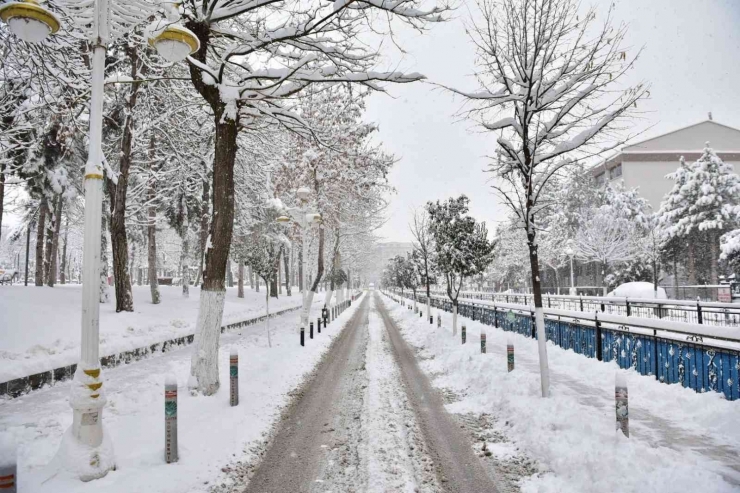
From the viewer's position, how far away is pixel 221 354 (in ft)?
41.6

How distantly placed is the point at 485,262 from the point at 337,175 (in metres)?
9.03

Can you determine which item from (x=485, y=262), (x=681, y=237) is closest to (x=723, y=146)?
(x=681, y=237)

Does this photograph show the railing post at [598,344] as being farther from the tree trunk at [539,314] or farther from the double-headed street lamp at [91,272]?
the double-headed street lamp at [91,272]

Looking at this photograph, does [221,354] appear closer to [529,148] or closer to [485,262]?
[529,148]

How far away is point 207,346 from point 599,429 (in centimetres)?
664

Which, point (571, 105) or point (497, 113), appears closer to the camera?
point (571, 105)

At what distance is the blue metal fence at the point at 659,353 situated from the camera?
7137 mm

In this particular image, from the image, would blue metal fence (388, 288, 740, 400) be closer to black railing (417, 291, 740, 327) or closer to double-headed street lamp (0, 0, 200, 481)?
black railing (417, 291, 740, 327)

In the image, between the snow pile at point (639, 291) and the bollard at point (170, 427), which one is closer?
the bollard at point (170, 427)

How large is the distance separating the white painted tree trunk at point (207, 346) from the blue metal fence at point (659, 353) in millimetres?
8903

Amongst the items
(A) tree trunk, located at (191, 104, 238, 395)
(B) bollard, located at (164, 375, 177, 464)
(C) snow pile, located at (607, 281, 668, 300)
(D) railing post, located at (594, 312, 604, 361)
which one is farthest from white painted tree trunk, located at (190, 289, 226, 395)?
(C) snow pile, located at (607, 281, 668, 300)

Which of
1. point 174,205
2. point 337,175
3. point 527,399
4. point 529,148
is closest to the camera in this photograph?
point 527,399

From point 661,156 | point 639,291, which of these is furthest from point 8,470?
point 661,156

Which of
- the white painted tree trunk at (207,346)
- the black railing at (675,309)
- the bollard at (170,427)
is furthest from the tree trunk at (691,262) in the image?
the bollard at (170,427)
